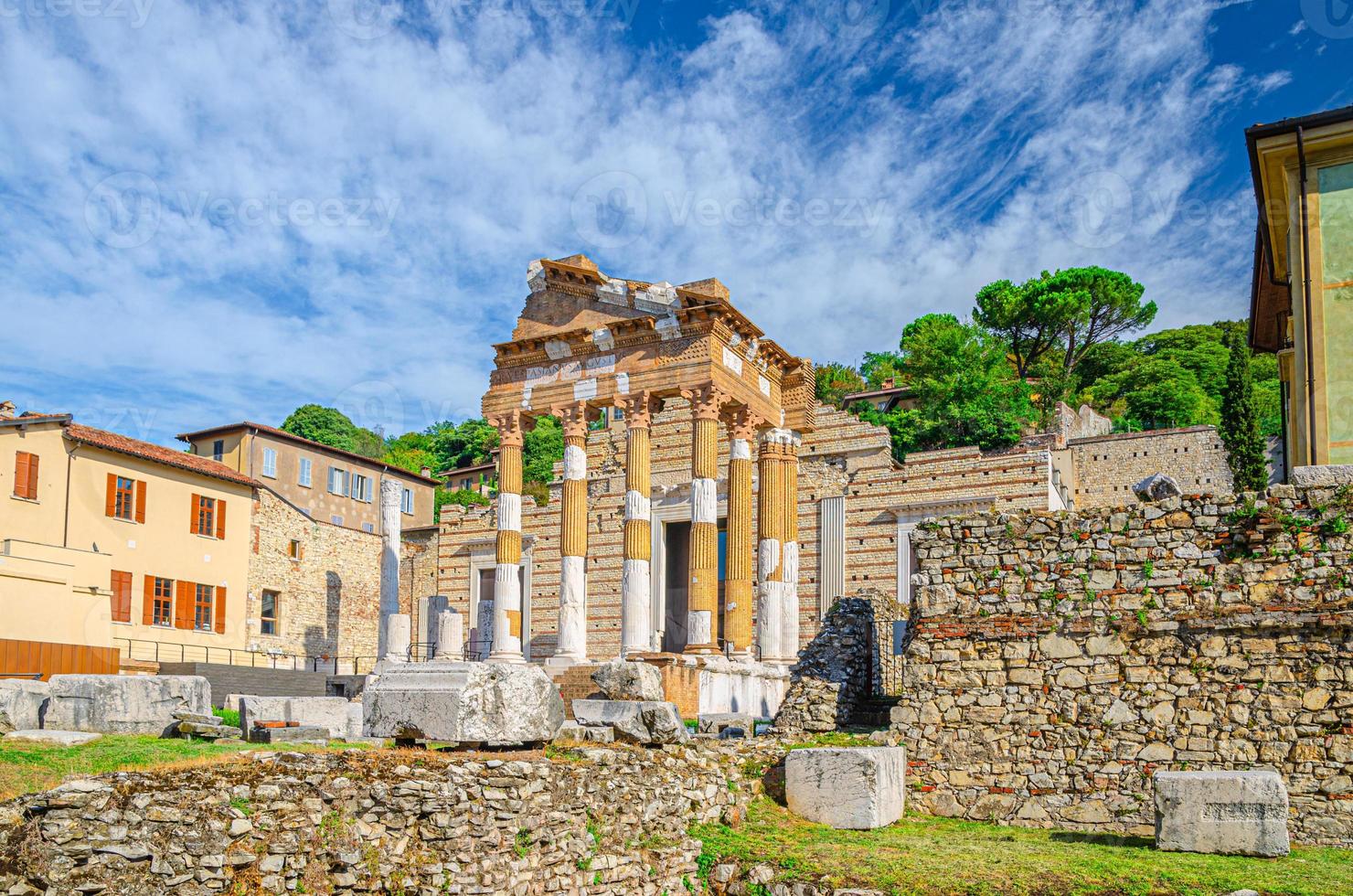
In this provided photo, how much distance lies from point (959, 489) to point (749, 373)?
7.09 m

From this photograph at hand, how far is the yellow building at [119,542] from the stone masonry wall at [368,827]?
19905 mm

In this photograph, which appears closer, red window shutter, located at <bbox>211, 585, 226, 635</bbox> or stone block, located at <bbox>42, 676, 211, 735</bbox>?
stone block, located at <bbox>42, 676, 211, 735</bbox>

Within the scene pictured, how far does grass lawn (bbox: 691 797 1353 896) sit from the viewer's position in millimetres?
8328

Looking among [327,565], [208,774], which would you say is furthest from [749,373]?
[208,774]

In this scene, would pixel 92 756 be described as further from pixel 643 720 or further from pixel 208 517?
pixel 208 517

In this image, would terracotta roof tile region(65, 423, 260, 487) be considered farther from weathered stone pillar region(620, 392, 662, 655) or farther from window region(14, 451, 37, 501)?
weathered stone pillar region(620, 392, 662, 655)

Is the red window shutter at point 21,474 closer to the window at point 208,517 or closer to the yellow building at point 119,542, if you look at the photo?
the yellow building at point 119,542

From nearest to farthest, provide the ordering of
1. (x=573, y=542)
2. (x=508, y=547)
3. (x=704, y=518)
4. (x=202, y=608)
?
1. (x=704, y=518)
2. (x=573, y=542)
3. (x=508, y=547)
4. (x=202, y=608)

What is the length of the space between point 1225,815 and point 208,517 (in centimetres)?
3117

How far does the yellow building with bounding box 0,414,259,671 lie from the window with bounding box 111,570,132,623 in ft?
0.08

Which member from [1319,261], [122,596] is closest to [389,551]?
[122,596]

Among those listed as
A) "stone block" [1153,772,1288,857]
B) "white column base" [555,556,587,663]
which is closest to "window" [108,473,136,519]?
"white column base" [555,556,587,663]

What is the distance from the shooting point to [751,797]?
38.1 feet

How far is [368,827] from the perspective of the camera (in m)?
7.88
